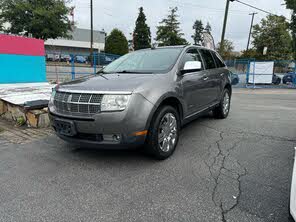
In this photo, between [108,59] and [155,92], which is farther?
[108,59]

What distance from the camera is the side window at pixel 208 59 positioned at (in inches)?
191

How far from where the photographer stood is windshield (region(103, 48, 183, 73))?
3755 millimetres

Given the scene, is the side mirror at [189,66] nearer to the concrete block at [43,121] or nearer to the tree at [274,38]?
the concrete block at [43,121]

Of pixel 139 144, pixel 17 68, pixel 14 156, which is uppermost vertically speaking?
pixel 17 68

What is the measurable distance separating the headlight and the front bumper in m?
0.05

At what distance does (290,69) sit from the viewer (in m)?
18.0

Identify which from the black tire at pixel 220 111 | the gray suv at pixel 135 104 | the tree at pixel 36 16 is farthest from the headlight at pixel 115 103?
the tree at pixel 36 16

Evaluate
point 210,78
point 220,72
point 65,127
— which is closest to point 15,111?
point 65,127

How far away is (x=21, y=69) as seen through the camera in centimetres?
837

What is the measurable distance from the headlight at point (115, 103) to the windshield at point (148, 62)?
99cm

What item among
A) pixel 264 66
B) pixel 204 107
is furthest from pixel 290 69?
pixel 204 107

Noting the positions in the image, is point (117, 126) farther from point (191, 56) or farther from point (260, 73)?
point (260, 73)

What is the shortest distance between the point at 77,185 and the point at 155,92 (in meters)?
1.53

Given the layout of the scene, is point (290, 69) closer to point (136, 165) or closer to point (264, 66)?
point (264, 66)
